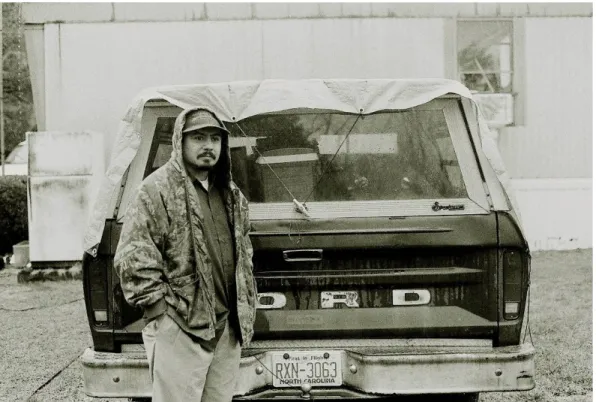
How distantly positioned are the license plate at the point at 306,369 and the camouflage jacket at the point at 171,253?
62 cm

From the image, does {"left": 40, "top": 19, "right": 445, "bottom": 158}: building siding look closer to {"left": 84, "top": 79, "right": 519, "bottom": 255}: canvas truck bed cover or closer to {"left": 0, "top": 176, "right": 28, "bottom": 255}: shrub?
{"left": 0, "top": 176, "right": 28, "bottom": 255}: shrub

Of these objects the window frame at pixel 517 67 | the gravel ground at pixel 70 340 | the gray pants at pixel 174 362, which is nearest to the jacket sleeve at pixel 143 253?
the gray pants at pixel 174 362

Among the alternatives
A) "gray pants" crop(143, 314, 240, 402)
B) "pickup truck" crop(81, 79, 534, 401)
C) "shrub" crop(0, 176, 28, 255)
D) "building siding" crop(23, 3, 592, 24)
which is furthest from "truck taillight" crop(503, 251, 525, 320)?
"shrub" crop(0, 176, 28, 255)

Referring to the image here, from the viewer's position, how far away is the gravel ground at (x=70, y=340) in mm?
5613

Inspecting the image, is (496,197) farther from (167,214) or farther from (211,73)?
(211,73)

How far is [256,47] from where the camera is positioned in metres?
12.5

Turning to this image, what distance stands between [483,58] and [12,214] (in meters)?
8.81

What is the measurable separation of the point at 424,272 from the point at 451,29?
961cm

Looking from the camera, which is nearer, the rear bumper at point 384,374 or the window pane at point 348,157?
the rear bumper at point 384,374

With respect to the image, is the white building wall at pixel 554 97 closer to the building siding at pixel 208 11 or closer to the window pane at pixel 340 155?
the building siding at pixel 208 11

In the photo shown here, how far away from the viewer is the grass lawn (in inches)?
217

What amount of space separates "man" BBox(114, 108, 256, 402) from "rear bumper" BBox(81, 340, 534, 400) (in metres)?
0.40

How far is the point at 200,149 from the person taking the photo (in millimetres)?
3369

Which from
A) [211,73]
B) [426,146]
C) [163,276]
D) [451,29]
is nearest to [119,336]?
[163,276]
